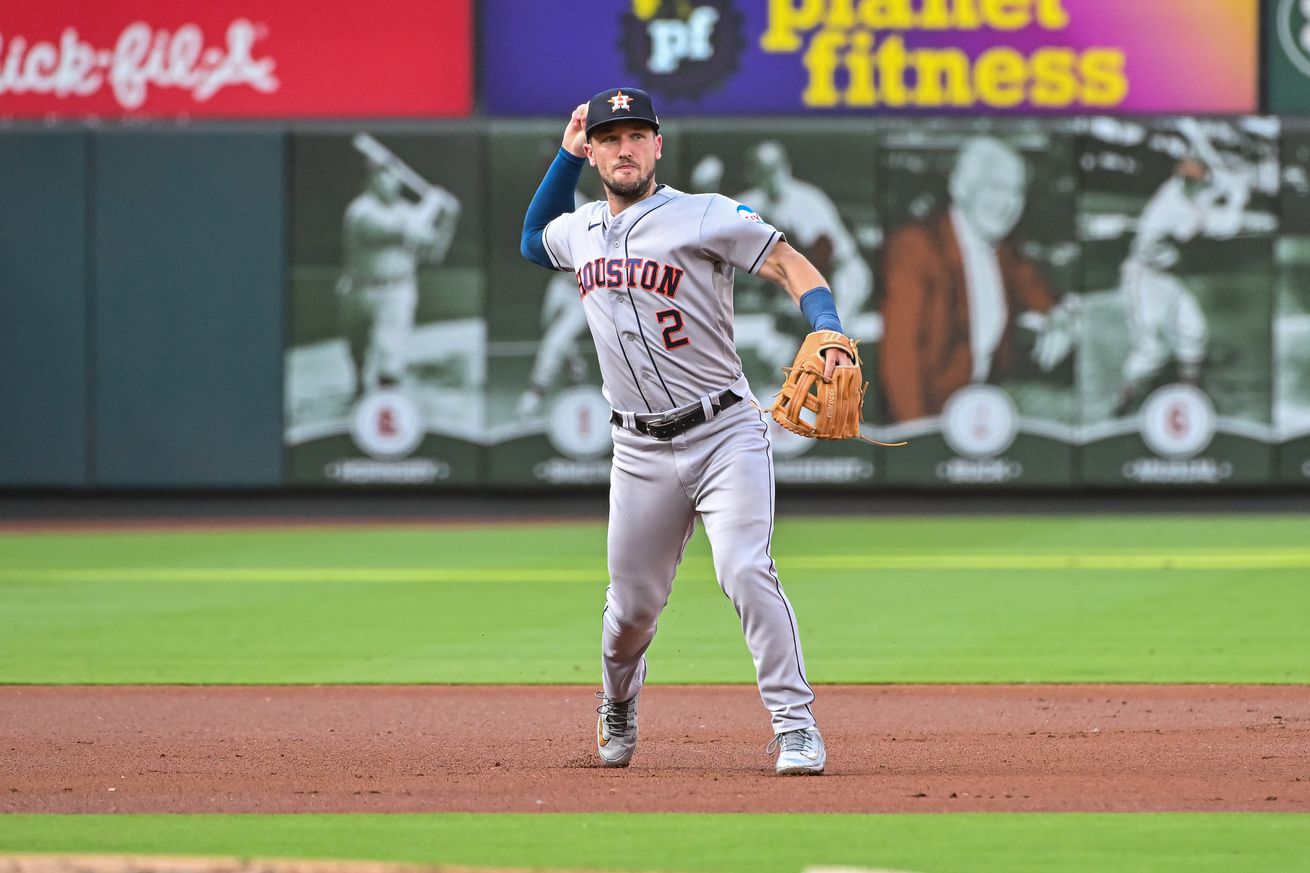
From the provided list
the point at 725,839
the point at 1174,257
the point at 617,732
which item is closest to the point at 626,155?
the point at 617,732

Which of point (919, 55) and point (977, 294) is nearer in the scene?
point (977, 294)

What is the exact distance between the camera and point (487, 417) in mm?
22203

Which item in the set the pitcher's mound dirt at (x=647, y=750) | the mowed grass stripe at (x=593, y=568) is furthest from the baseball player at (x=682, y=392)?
the mowed grass stripe at (x=593, y=568)

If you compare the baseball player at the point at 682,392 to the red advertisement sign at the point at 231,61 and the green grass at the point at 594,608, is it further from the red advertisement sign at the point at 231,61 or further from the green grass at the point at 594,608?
the red advertisement sign at the point at 231,61

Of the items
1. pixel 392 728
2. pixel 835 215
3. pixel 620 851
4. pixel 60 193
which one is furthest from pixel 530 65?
pixel 620 851

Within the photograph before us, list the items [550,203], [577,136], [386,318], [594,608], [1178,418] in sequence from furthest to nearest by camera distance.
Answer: [386,318]
[1178,418]
[594,608]
[550,203]
[577,136]

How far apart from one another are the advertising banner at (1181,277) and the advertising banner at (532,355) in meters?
4.78

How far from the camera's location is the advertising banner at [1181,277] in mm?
21953

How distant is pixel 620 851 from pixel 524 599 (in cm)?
819

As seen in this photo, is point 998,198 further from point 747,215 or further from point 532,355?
point 747,215

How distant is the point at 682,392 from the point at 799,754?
1.23 m

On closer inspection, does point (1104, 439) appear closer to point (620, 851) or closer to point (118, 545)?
point (118, 545)

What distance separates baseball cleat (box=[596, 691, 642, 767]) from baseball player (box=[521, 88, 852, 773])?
0.27 metres

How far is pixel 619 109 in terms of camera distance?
664 centimetres
